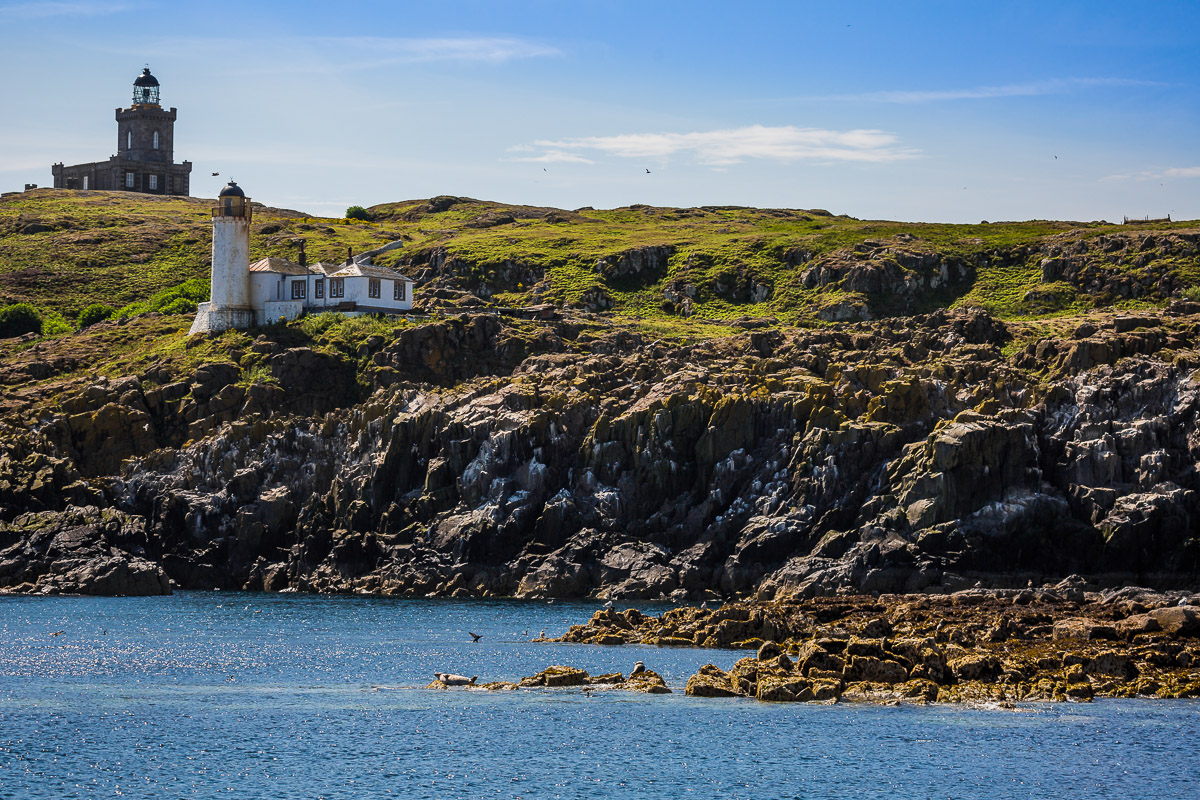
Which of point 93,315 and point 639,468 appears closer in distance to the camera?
point 639,468

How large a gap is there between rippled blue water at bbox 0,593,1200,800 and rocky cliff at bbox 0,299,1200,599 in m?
27.6

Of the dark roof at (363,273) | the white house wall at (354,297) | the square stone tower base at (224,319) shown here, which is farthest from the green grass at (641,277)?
the square stone tower base at (224,319)

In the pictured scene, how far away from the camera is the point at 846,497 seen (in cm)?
9875

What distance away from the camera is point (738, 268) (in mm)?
168000

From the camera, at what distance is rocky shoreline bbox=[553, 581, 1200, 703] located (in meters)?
59.8

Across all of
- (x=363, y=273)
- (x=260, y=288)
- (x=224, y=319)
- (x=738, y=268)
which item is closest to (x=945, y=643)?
(x=363, y=273)

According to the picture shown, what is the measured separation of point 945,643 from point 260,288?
312 feet

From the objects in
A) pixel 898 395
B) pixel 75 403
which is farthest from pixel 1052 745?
pixel 75 403

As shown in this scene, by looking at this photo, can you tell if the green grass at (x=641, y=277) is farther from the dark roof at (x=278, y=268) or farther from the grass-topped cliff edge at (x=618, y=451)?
the dark roof at (x=278, y=268)

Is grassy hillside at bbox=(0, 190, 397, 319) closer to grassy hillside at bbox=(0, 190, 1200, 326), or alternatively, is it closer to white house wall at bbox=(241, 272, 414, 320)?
grassy hillside at bbox=(0, 190, 1200, 326)

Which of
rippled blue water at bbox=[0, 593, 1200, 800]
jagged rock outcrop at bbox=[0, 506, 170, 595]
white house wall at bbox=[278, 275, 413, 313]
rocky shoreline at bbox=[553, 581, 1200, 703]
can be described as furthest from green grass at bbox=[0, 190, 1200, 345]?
rippled blue water at bbox=[0, 593, 1200, 800]

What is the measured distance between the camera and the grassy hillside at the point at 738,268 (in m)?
151

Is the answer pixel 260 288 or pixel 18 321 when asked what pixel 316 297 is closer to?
pixel 260 288

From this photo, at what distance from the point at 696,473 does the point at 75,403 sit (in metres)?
54.2
